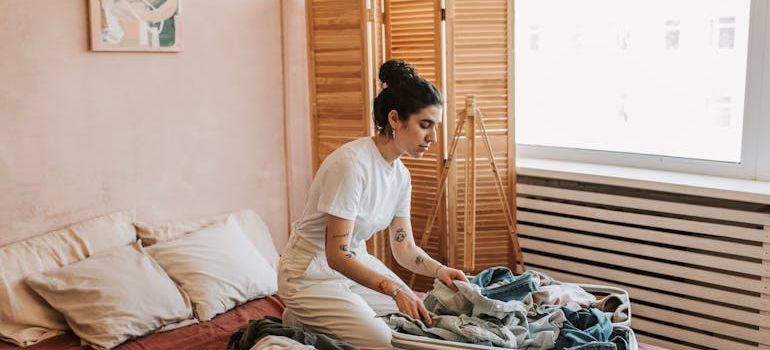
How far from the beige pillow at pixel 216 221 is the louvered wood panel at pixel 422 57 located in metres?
0.65

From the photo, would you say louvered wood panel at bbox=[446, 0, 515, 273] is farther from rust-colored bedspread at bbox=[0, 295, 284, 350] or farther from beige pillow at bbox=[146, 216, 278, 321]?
rust-colored bedspread at bbox=[0, 295, 284, 350]

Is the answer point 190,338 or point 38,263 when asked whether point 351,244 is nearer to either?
point 190,338

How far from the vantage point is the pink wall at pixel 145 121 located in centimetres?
295

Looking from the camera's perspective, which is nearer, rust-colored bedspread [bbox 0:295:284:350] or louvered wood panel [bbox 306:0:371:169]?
rust-colored bedspread [bbox 0:295:284:350]

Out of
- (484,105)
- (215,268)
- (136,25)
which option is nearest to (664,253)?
(484,105)

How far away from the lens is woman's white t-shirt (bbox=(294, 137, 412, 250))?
253 centimetres

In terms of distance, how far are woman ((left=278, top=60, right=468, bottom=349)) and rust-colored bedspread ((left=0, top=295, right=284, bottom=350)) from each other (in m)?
0.32

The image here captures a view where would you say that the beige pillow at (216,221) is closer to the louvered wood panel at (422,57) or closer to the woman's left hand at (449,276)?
the louvered wood panel at (422,57)

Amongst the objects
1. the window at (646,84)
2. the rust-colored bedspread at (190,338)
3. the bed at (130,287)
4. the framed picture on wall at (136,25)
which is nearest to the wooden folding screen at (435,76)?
the window at (646,84)

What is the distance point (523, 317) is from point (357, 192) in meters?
0.65

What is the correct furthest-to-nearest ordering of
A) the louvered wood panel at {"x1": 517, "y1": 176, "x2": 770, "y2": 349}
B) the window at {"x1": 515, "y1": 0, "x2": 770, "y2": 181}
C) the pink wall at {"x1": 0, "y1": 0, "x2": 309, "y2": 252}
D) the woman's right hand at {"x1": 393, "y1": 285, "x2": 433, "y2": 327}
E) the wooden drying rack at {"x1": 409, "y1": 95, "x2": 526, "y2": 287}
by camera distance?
the wooden drying rack at {"x1": 409, "y1": 95, "x2": 526, "y2": 287}, the window at {"x1": 515, "y1": 0, "x2": 770, "y2": 181}, the louvered wood panel at {"x1": 517, "y1": 176, "x2": 770, "y2": 349}, the pink wall at {"x1": 0, "y1": 0, "x2": 309, "y2": 252}, the woman's right hand at {"x1": 393, "y1": 285, "x2": 433, "y2": 327}

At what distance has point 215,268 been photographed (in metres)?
3.17

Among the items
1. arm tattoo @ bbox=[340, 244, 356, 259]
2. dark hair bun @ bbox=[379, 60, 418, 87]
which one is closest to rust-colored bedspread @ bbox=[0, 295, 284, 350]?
arm tattoo @ bbox=[340, 244, 356, 259]

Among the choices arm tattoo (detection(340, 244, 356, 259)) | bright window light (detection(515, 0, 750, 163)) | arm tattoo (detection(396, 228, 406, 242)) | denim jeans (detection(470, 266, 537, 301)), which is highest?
bright window light (detection(515, 0, 750, 163))
